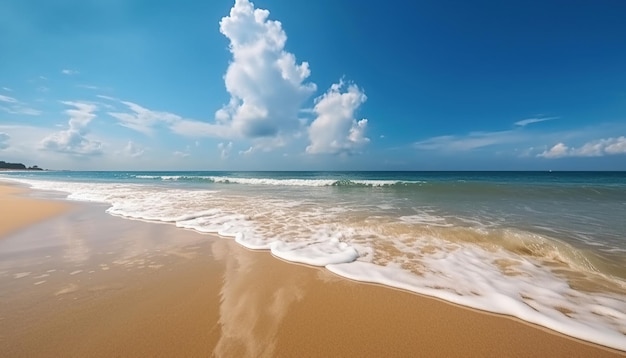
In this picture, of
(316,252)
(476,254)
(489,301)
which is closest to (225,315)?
(316,252)

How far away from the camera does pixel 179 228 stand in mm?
6043

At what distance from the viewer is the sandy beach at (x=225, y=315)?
2.03m

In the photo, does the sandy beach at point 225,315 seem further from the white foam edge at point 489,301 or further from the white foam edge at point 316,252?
the white foam edge at point 316,252

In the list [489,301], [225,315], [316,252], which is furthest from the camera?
[316,252]

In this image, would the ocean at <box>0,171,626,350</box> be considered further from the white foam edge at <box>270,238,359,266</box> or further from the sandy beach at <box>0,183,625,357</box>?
the sandy beach at <box>0,183,625,357</box>

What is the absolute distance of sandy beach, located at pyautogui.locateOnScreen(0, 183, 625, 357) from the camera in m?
2.03

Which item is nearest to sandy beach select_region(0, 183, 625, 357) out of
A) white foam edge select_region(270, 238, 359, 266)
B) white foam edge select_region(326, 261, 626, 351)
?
white foam edge select_region(326, 261, 626, 351)

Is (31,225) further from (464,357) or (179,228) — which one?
(464,357)

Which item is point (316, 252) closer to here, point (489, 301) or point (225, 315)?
point (225, 315)

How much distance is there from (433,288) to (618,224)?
7.80 m

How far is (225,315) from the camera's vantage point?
246 cm

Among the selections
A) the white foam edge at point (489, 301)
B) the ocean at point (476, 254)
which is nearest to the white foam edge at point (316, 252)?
the ocean at point (476, 254)

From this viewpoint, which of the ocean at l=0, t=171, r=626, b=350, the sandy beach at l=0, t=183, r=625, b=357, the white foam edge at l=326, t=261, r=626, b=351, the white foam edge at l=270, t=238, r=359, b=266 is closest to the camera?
the sandy beach at l=0, t=183, r=625, b=357

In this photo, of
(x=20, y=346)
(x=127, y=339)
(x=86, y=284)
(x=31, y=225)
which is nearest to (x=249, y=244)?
(x=86, y=284)
